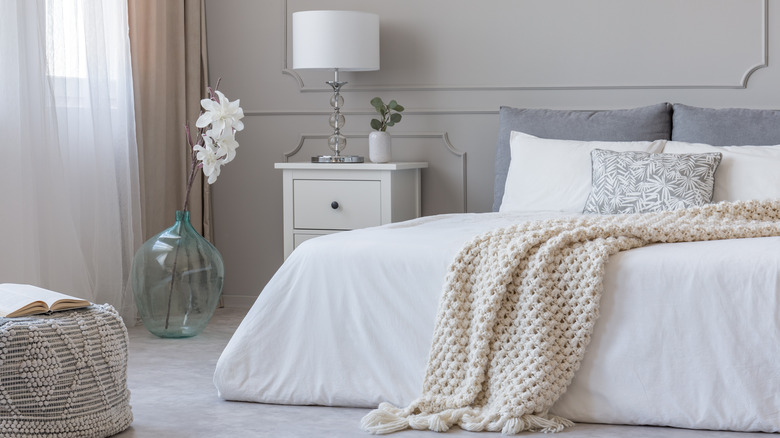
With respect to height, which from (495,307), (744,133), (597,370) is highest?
(744,133)

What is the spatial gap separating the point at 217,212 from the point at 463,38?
4.69 feet

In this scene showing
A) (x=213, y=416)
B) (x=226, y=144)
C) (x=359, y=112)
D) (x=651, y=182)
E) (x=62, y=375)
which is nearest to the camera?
(x=62, y=375)

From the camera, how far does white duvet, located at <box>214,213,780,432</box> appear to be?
6.93 ft

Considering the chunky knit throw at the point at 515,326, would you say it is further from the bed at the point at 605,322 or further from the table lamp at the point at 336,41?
the table lamp at the point at 336,41

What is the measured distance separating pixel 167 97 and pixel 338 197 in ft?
3.09

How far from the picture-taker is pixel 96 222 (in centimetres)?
360

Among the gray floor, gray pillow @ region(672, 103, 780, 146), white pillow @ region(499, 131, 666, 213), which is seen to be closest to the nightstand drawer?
white pillow @ region(499, 131, 666, 213)

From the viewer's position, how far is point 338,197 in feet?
12.4

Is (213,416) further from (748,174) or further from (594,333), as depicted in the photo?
(748,174)

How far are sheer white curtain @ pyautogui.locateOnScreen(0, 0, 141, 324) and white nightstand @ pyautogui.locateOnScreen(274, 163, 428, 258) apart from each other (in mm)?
657

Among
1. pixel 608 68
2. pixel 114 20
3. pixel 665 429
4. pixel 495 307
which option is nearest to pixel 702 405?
pixel 665 429

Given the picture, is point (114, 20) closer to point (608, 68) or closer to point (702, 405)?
point (608, 68)

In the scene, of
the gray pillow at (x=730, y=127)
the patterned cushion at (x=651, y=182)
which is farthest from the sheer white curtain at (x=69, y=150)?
the gray pillow at (x=730, y=127)

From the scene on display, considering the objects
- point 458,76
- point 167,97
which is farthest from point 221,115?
point 458,76
